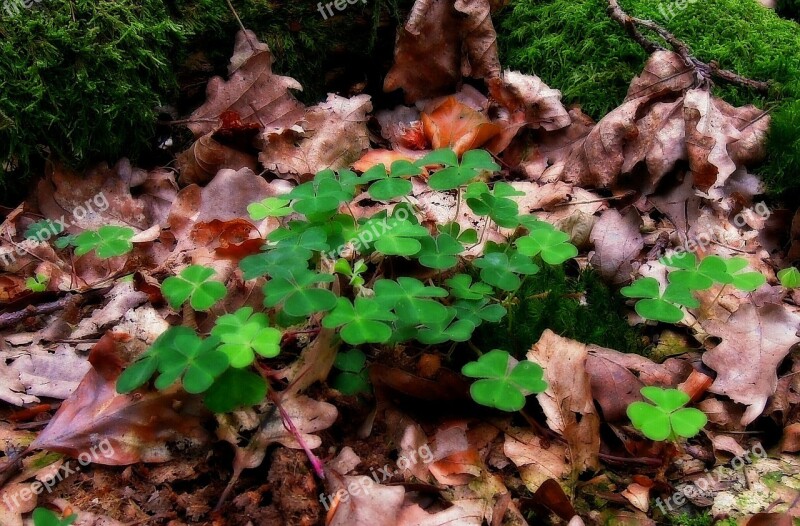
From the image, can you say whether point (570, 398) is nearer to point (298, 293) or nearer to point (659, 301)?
point (659, 301)

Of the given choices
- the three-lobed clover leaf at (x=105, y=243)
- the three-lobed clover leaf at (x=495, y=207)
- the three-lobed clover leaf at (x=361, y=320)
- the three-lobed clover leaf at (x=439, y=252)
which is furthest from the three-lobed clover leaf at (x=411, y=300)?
the three-lobed clover leaf at (x=105, y=243)

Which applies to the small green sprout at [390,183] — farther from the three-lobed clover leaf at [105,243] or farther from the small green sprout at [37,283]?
the small green sprout at [37,283]

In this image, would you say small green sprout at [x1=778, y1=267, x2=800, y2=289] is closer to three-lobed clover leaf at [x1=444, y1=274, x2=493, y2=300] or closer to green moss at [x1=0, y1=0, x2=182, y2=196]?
three-lobed clover leaf at [x1=444, y1=274, x2=493, y2=300]

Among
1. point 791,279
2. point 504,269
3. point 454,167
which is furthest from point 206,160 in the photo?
point 791,279

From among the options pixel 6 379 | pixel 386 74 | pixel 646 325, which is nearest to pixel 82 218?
pixel 6 379

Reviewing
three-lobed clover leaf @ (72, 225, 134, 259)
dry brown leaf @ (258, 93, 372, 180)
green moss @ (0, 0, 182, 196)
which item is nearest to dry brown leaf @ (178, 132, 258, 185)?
dry brown leaf @ (258, 93, 372, 180)

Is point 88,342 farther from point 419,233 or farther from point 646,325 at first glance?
point 646,325

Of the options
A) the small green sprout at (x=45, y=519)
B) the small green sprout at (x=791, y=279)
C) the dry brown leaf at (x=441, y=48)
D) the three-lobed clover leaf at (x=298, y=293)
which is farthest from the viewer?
the dry brown leaf at (x=441, y=48)
